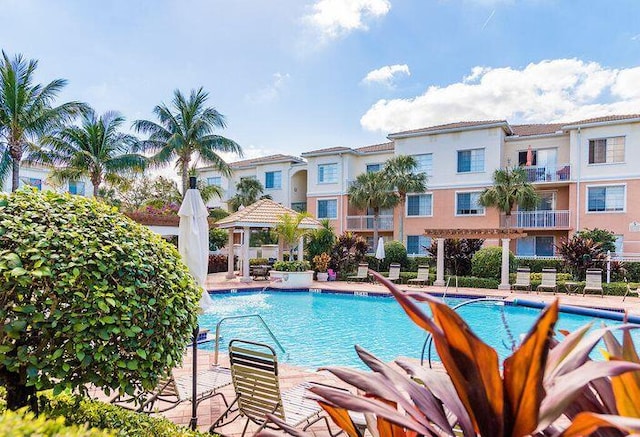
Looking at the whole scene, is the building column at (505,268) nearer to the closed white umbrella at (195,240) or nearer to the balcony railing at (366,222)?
the balcony railing at (366,222)

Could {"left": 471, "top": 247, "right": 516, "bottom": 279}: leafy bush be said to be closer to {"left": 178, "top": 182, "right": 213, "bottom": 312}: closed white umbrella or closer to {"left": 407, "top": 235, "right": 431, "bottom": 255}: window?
{"left": 407, "top": 235, "right": 431, "bottom": 255}: window

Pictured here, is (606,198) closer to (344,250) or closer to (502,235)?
(502,235)

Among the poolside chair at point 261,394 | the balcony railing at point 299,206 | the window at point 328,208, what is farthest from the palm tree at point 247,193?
the poolside chair at point 261,394

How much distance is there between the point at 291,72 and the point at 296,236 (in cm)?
745

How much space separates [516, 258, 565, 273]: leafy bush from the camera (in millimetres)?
20328

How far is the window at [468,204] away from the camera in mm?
25656

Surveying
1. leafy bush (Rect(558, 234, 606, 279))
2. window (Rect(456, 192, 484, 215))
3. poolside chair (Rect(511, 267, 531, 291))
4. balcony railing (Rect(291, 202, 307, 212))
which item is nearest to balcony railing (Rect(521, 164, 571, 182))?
window (Rect(456, 192, 484, 215))

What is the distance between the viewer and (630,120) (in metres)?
21.6

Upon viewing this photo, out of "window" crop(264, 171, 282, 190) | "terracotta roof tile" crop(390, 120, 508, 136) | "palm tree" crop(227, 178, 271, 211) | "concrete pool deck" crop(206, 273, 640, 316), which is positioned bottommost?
"concrete pool deck" crop(206, 273, 640, 316)

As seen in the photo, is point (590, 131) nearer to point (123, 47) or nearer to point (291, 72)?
point (291, 72)

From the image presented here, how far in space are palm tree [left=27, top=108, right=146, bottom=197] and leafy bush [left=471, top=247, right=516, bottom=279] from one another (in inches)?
802

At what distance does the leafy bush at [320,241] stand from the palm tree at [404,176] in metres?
6.22

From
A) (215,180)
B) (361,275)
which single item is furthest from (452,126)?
(215,180)

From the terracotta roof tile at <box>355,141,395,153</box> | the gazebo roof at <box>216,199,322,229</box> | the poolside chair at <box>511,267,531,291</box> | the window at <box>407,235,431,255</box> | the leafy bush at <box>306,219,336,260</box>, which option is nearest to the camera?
the poolside chair at <box>511,267,531,291</box>
